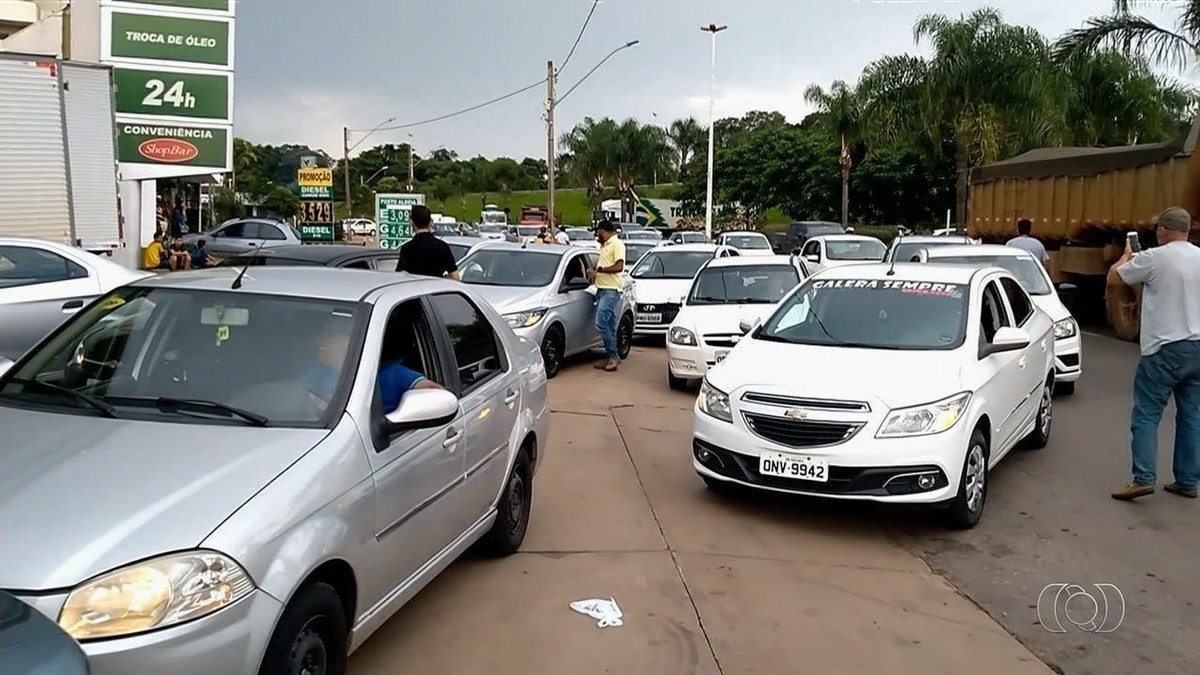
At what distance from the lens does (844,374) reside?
6.46 metres

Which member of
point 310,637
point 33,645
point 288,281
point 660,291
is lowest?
point 310,637

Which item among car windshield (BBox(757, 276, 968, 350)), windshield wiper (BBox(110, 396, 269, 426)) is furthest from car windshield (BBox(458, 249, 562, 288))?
windshield wiper (BBox(110, 396, 269, 426))

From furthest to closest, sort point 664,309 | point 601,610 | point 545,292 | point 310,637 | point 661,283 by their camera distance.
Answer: point 661,283 < point 664,309 < point 545,292 < point 601,610 < point 310,637

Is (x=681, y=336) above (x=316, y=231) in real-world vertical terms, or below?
below

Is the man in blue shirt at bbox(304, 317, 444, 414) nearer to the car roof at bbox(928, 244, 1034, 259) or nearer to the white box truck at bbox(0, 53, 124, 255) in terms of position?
the car roof at bbox(928, 244, 1034, 259)

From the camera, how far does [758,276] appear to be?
12555mm

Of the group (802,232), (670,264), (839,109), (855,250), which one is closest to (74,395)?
(670,264)

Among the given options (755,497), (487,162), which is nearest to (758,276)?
(755,497)

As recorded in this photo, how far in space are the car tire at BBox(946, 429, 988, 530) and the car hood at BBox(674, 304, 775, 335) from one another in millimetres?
4446

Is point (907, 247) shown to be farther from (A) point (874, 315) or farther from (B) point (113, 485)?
(B) point (113, 485)

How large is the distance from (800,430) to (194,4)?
777 inches

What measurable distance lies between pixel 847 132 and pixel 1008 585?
4299 centimetres

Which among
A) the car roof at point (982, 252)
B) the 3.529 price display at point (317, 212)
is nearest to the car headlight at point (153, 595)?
the car roof at point (982, 252)

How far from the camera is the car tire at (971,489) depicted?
6.28 metres
